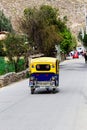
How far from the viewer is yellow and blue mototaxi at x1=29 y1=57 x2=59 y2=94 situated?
25.1m

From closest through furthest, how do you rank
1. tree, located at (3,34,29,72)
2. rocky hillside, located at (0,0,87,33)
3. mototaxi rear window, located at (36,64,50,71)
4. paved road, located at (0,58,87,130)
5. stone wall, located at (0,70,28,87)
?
paved road, located at (0,58,87,130), mototaxi rear window, located at (36,64,50,71), stone wall, located at (0,70,28,87), tree, located at (3,34,29,72), rocky hillside, located at (0,0,87,33)

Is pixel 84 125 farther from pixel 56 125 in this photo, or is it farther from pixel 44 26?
pixel 44 26

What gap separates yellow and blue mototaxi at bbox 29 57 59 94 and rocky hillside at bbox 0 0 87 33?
5465 inches

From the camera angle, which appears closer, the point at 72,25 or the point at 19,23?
the point at 19,23

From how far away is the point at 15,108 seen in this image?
18438 millimetres

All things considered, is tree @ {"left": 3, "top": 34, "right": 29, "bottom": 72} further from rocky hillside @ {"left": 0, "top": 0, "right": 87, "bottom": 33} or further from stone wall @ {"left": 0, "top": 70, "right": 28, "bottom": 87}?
rocky hillside @ {"left": 0, "top": 0, "right": 87, "bottom": 33}

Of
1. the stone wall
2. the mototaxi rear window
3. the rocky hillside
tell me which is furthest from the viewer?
the rocky hillside

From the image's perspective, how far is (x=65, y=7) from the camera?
178125mm

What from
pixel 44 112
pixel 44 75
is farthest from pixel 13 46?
pixel 44 112

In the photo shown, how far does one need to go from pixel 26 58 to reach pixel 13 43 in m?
4.65

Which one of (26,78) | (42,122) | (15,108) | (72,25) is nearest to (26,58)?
(26,78)

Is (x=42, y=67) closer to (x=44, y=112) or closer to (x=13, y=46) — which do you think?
(x=44, y=112)

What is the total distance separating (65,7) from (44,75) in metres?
154

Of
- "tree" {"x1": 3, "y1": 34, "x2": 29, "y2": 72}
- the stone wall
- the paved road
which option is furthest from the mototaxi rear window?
"tree" {"x1": 3, "y1": 34, "x2": 29, "y2": 72}
